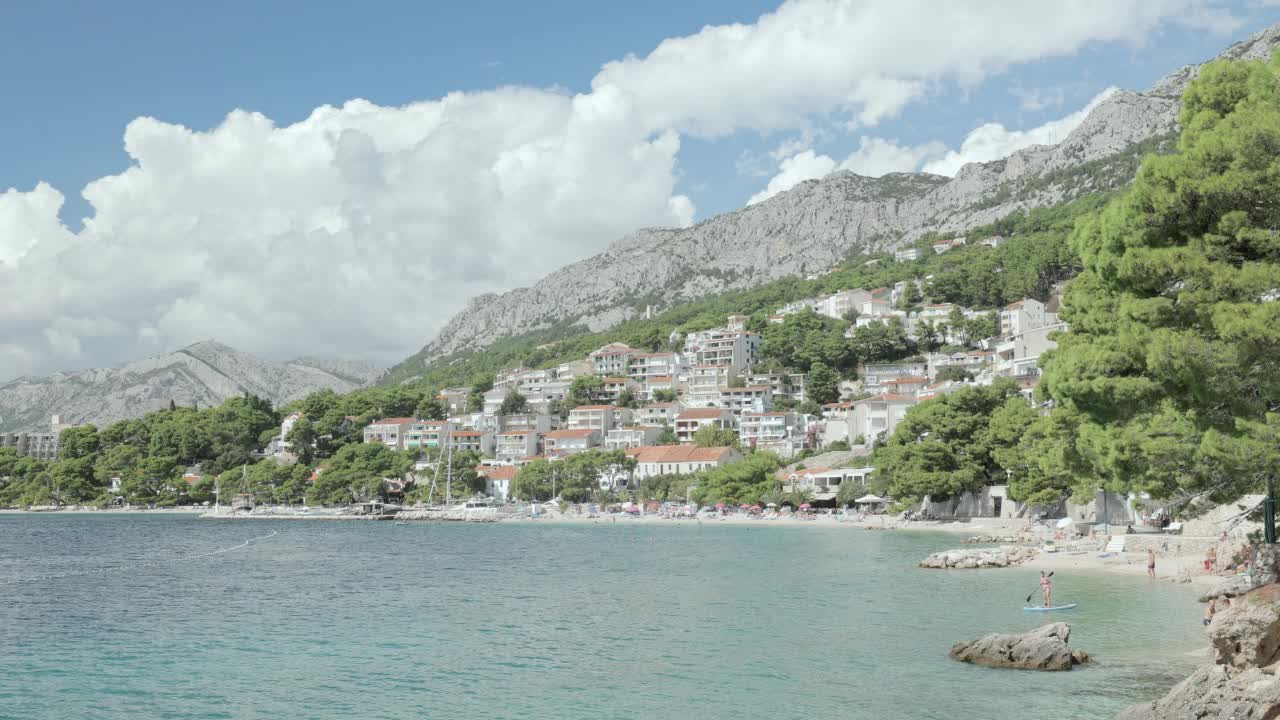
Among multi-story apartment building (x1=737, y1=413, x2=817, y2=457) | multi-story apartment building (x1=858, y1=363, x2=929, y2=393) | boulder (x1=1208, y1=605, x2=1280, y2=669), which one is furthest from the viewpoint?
multi-story apartment building (x1=858, y1=363, x2=929, y2=393)

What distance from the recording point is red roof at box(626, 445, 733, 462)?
104625 millimetres

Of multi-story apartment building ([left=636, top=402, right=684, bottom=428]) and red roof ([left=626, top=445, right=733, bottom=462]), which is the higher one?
multi-story apartment building ([left=636, top=402, right=684, bottom=428])

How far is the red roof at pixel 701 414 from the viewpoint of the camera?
399 feet

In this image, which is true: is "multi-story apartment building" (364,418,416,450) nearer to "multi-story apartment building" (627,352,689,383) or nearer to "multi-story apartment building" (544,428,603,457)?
"multi-story apartment building" (544,428,603,457)

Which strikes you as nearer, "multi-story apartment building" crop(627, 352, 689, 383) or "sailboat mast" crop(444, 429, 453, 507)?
"sailboat mast" crop(444, 429, 453, 507)

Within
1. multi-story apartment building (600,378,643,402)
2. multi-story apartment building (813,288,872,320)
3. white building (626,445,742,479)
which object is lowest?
white building (626,445,742,479)

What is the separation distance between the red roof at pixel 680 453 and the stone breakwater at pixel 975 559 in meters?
62.8

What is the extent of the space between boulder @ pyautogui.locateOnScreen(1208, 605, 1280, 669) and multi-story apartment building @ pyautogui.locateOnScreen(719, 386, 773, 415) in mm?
110065

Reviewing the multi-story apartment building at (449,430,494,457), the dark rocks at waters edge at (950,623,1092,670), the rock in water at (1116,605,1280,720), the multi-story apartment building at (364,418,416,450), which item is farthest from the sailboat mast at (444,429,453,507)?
the rock in water at (1116,605,1280,720)

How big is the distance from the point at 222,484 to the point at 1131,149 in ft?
521

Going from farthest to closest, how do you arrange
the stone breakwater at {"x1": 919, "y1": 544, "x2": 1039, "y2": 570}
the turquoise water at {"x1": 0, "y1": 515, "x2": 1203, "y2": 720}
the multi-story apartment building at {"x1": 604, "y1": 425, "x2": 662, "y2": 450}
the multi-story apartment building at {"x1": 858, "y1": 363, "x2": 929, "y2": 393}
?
the multi-story apartment building at {"x1": 604, "y1": 425, "x2": 662, "y2": 450}, the multi-story apartment building at {"x1": 858, "y1": 363, "x2": 929, "y2": 393}, the stone breakwater at {"x1": 919, "y1": 544, "x2": 1039, "y2": 570}, the turquoise water at {"x1": 0, "y1": 515, "x2": 1203, "y2": 720}

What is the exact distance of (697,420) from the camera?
122 meters

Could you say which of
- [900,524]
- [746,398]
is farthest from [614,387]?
[900,524]

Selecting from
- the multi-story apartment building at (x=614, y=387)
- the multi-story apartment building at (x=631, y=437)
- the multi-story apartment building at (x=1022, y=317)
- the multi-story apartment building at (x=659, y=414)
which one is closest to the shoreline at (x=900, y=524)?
the multi-story apartment building at (x=631, y=437)
